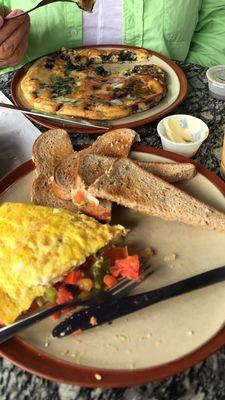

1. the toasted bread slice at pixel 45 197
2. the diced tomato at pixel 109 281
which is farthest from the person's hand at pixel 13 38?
the diced tomato at pixel 109 281

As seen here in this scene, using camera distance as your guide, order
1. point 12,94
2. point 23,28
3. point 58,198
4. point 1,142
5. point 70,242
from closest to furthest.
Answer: point 70,242
point 58,198
point 1,142
point 12,94
point 23,28

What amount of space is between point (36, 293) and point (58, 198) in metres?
0.40

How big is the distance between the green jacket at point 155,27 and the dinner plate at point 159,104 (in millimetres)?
141

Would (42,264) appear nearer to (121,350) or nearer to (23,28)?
(121,350)

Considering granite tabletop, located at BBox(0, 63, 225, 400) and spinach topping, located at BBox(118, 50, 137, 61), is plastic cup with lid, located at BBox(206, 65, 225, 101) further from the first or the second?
granite tabletop, located at BBox(0, 63, 225, 400)

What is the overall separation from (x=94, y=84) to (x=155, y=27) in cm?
55

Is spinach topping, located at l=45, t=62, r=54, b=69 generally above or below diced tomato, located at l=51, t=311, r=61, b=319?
above

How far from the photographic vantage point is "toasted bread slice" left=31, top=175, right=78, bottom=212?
1.35 metres

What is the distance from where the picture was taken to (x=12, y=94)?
1.88 m

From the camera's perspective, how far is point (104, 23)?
2.22 metres

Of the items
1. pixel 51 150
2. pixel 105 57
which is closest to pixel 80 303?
pixel 51 150

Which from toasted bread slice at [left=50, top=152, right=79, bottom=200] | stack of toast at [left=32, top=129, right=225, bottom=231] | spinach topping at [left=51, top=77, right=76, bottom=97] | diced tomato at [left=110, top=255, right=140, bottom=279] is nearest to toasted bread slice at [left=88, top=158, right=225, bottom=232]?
stack of toast at [left=32, top=129, right=225, bottom=231]

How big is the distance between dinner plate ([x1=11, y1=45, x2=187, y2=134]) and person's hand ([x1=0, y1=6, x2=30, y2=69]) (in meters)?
0.09

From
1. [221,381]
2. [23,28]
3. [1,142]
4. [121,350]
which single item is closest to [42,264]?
[121,350]
